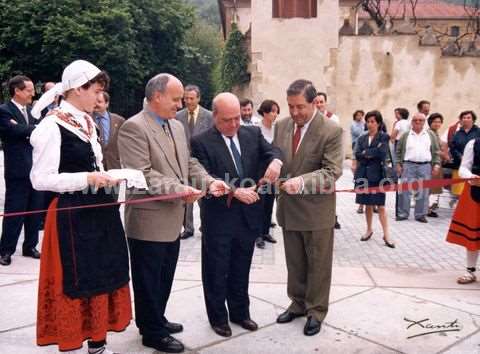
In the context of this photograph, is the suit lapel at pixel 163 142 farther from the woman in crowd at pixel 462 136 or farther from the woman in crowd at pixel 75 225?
the woman in crowd at pixel 462 136

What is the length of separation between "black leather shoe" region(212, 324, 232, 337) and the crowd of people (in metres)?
0.01

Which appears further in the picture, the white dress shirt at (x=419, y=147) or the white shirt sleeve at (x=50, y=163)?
the white dress shirt at (x=419, y=147)

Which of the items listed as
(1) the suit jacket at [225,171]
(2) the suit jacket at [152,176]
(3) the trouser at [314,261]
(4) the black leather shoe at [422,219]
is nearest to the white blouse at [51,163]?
(2) the suit jacket at [152,176]

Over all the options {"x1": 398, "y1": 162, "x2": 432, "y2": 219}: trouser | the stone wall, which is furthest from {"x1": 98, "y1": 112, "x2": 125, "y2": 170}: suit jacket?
the stone wall

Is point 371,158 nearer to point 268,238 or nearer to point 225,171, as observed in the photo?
point 268,238

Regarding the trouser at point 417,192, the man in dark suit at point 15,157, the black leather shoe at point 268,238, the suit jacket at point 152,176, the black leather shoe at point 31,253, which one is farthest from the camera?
Result: the trouser at point 417,192

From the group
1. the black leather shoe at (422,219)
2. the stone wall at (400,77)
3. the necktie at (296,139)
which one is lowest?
the black leather shoe at (422,219)

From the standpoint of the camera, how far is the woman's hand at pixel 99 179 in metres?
2.92

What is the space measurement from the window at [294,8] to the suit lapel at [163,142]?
15.4m

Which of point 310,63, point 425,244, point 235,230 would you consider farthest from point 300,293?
point 310,63

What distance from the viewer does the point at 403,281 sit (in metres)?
5.23

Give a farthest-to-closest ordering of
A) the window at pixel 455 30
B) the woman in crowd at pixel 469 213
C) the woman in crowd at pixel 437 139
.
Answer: the window at pixel 455 30 → the woman in crowd at pixel 437 139 → the woman in crowd at pixel 469 213

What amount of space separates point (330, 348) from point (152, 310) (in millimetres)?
1337

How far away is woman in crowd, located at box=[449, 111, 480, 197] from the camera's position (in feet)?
28.1
